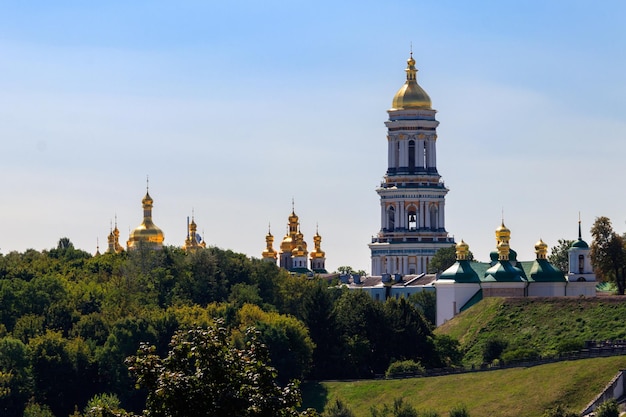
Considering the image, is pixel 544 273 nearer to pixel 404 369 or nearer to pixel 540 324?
pixel 540 324

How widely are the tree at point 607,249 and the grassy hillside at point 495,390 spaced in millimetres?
27538

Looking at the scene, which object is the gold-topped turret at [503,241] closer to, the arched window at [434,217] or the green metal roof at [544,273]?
the green metal roof at [544,273]

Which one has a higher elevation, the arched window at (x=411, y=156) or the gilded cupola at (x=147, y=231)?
the arched window at (x=411, y=156)

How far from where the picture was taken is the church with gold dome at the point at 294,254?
17312 cm

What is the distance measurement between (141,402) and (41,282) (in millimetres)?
23053

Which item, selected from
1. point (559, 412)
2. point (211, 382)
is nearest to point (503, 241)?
point (559, 412)

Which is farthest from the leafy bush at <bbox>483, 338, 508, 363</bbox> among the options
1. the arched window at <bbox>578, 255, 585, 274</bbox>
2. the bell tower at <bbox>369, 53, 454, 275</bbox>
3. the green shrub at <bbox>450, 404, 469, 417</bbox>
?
the bell tower at <bbox>369, 53, 454, 275</bbox>

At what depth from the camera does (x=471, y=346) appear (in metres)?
111

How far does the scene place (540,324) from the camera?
364 ft

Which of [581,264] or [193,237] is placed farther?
[193,237]

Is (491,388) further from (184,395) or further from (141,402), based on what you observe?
(184,395)

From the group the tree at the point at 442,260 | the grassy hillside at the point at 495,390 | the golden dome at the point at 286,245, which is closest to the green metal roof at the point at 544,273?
the tree at the point at 442,260

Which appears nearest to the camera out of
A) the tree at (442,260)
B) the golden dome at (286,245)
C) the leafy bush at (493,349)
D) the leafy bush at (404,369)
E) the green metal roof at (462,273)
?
the leafy bush at (404,369)

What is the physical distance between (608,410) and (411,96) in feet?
282
